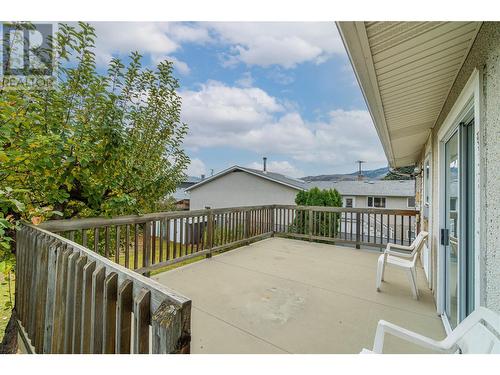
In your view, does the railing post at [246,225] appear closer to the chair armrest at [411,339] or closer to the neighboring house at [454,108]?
the neighboring house at [454,108]

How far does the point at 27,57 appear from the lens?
2.35 m

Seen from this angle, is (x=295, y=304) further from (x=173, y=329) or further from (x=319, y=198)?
(x=319, y=198)

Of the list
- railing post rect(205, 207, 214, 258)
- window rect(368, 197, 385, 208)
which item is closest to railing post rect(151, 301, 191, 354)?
railing post rect(205, 207, 214, 258)

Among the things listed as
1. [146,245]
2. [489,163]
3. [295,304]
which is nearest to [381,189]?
[295,304]

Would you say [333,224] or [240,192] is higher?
[240,192]

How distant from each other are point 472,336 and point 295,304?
1.79 metres

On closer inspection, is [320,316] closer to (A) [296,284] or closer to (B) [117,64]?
(A) [296,284]

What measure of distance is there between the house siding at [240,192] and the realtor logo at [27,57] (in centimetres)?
1232

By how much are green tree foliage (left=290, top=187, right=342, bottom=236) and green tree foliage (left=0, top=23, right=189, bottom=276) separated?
3.95 metres

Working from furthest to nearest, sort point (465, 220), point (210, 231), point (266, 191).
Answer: point (266, 191) → point (210, 231) → point (465, 220)

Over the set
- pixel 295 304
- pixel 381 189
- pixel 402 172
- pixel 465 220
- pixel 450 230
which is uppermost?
pixel 402 172

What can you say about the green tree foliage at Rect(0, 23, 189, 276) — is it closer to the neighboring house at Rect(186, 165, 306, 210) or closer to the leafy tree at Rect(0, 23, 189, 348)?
the leafy tree at Rect(0, 23, 189, 348)
